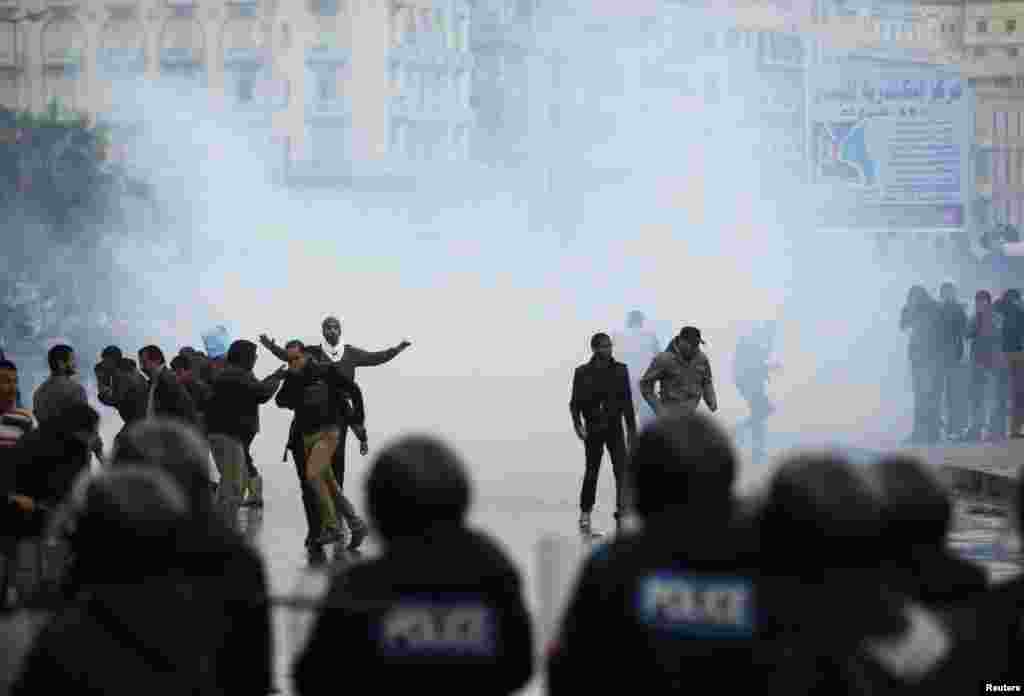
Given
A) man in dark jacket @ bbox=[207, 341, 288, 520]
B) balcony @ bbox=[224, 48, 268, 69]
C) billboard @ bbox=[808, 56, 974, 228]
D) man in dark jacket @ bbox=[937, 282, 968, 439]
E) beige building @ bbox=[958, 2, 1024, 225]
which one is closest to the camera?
man in dark jacket @ bbox=[207, 341, 288, 520]

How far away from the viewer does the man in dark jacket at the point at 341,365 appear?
14469 millimetres

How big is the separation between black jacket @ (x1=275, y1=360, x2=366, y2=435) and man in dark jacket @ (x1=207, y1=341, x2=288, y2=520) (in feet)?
2.61

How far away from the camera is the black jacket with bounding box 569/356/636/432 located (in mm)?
15906

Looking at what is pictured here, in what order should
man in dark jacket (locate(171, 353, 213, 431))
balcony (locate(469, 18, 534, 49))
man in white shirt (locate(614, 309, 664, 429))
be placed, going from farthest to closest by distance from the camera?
balcony (locate(469, 18, 534, 49)) < man in white shirt (locate(614, 309, 664, 429)) < man in dark jacket (locate(171, 353, 213, 431))

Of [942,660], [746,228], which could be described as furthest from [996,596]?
[746,228]

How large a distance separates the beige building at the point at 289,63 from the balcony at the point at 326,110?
0.09ft

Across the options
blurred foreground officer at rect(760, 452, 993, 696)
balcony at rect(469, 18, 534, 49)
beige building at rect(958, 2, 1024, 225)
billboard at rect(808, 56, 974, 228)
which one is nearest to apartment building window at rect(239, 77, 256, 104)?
balcony at rect(469, 18, 534, 49)

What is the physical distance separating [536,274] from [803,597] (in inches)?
1672

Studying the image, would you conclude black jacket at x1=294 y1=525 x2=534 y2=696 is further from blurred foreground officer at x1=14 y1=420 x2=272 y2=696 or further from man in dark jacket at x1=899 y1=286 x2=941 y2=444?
man in dark jacket at x1=899 y1=286 x2=941 y2=444

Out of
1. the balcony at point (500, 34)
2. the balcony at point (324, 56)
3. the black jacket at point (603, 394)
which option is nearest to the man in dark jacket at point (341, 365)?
the black jacket at point (603, 394)

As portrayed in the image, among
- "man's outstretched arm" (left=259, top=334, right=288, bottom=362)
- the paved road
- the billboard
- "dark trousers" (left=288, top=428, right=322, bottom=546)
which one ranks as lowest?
the paved road

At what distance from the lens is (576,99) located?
1882 inches

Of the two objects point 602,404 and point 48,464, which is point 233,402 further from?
point 48,464

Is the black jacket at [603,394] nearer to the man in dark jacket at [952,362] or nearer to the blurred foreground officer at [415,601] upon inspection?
the man in dark jacket at [952,362]
